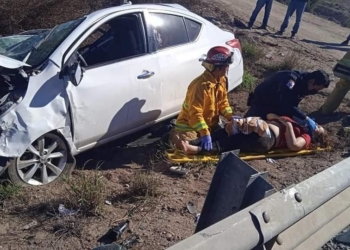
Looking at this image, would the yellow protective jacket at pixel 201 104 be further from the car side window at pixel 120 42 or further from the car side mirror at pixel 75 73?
the car side mirror at pixel 75 73

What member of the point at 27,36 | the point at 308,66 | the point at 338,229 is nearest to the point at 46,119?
the point at 27,36

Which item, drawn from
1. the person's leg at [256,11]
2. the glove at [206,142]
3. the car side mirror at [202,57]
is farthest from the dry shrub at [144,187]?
the person's leg at [256,11]

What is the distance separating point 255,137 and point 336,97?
2416 millimetres

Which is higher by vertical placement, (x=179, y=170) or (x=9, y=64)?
(x=9, y=64)

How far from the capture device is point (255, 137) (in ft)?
20.1

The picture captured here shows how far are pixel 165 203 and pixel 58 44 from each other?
6.03 feet

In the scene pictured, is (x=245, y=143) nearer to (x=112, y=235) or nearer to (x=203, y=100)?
(x=203, y=100)

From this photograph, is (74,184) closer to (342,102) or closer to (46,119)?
(46,119)

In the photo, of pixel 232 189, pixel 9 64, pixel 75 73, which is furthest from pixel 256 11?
pixel 232 189

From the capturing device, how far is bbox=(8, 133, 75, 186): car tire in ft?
15.3

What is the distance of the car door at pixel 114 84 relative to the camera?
511 cm

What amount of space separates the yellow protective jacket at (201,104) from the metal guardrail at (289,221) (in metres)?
2.61

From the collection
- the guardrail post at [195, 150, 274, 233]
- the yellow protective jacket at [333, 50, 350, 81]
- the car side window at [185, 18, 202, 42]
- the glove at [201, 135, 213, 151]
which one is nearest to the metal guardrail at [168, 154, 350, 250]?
the guardrail post at [195, 150, 274, 233]

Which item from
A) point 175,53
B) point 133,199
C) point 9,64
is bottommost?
point 133,199
